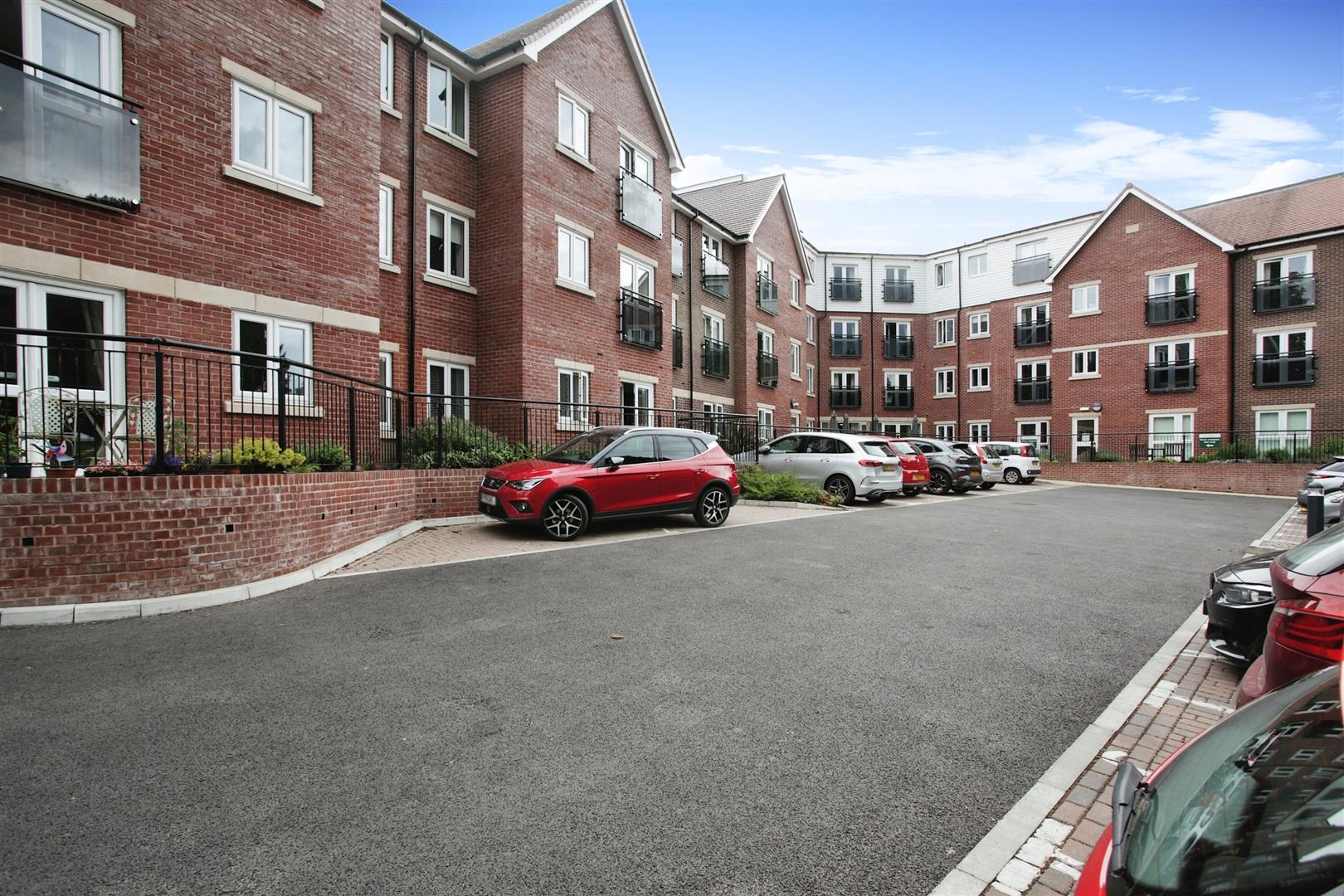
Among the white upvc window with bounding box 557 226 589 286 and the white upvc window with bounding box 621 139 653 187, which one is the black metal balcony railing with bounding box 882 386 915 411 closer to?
the white upvc window with bounding box 621 139 653 187

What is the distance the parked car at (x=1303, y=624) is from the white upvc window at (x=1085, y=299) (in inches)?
1340

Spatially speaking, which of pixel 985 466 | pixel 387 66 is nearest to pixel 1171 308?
pixel 985 466

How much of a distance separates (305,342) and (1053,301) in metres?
33.6

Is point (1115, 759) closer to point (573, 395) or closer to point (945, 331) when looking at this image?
point (573, 395)

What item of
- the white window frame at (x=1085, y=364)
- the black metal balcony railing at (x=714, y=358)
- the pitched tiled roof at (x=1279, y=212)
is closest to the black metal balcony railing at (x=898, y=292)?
the white window frame at (x=1085, y=364)

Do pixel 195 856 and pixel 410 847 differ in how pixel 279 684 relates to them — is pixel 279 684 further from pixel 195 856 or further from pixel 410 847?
pixel 410 847

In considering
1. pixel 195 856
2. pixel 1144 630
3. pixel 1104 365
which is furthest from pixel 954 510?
pixel 1104 365

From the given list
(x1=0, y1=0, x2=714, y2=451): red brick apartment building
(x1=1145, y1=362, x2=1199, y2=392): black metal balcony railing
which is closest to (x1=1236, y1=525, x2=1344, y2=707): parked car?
(x1=0, y1=0, x2=714, y2=451): red brick apartment building

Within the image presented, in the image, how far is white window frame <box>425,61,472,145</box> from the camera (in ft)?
47.4

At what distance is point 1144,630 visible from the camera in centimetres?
600

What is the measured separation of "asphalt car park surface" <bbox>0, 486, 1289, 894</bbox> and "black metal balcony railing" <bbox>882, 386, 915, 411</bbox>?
121 ft

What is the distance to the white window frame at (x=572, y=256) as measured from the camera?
626 inches

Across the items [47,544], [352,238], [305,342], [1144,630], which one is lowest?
[1144,630]

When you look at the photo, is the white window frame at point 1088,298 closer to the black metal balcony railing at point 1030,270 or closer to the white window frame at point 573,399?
the black metal balcony railing at point 1030,270
